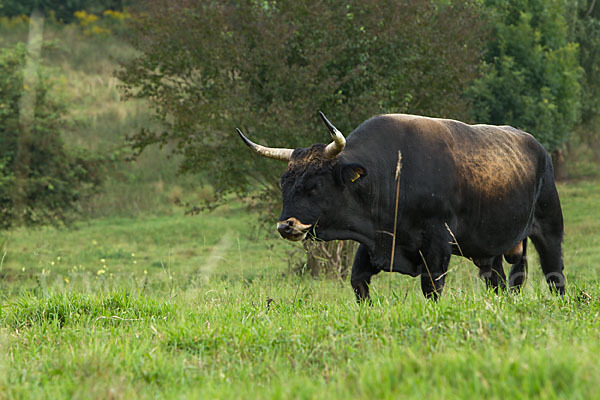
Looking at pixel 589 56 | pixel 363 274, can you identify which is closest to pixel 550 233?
pixel 363 274

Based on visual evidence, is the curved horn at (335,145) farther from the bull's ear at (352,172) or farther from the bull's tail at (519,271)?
the bull's tail at (519,271)

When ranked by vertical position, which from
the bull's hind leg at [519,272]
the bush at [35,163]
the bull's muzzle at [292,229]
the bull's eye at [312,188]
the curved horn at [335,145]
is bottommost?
the bush at [35,163]

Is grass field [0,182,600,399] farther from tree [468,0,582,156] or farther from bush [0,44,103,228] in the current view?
tree [468,0,582,156]

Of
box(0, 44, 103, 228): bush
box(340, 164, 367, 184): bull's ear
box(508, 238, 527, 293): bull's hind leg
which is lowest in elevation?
box(0, 44, 103, 228): bush

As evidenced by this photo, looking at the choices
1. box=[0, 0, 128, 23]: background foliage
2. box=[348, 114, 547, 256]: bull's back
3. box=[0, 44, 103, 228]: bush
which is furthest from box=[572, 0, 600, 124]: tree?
box=[0, 0, 128, 23]: background foliage

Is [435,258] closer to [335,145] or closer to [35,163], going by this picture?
[335,145]

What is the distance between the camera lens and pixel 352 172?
19.1ft

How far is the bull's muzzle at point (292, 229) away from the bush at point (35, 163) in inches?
445

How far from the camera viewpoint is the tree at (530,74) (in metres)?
23.8

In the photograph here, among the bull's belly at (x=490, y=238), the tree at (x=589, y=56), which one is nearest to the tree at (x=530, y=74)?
the tree at (x=589, y=56)

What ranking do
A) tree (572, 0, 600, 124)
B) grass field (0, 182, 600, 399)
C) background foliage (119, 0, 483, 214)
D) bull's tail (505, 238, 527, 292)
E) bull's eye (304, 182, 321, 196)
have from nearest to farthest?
grass field (0, 182, 600, 399)
bull's eye (304, 182, 321, 196)
bull's tail (505, 238, 527, 292)
background foliage (119, 0, 483, 214)
tree (572, 0, 600, 124)

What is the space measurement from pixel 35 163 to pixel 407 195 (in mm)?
12780

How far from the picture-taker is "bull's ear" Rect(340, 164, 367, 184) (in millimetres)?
5797

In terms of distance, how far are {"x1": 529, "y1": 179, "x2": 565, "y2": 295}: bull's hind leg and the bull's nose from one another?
312cm
